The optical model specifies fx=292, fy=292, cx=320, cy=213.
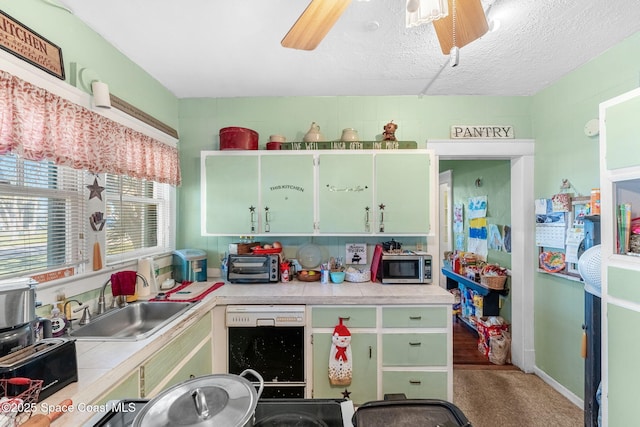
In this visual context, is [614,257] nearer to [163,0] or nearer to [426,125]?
[426,125]

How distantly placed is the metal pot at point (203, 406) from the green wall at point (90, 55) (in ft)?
5.78

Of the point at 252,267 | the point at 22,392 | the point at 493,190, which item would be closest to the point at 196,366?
the point at 252,267

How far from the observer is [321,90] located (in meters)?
2.73

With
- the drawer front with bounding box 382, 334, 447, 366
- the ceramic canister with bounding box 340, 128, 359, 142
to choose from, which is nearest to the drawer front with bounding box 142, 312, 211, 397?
the drawer front with bounding box 382, 334, 447, 366

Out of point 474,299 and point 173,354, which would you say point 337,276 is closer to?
point 173,354

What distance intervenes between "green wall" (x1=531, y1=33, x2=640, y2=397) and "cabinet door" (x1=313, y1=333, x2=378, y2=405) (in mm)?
1662

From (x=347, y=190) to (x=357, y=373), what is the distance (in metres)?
1.45

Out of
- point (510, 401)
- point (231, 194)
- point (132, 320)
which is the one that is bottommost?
point (510, 401)

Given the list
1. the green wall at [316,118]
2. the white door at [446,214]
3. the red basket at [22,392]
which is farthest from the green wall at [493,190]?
the red basket at [22,392]

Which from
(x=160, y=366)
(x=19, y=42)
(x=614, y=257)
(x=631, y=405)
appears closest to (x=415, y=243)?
(x=614, y=257)

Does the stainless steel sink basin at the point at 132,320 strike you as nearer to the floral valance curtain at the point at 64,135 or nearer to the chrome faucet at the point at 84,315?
the chrome faucet at the point at 84,315

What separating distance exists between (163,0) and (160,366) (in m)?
1.98

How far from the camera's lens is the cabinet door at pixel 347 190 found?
255cm

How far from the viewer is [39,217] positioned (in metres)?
1.54
